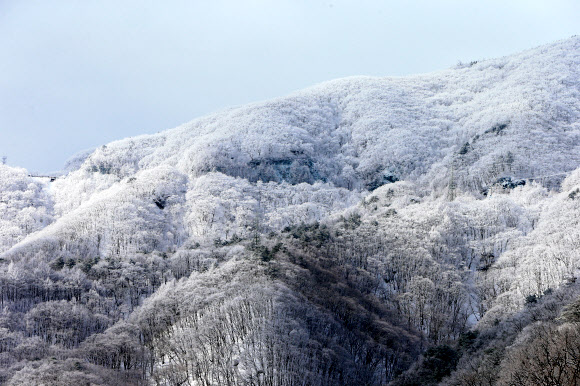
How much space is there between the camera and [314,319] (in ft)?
253

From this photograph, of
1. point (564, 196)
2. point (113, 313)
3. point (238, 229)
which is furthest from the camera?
point (238, 229)

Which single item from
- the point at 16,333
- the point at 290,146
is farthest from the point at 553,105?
the point at 16,333

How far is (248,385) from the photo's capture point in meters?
62.9

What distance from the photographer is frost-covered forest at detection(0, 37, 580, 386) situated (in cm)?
6631

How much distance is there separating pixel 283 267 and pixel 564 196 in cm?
6949

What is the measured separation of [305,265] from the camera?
99.7m

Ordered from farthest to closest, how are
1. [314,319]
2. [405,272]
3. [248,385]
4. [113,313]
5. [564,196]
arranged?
[564,196], [405,272], [113,313], [314,319], [248,385]

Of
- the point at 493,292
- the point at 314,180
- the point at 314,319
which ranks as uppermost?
the point at 314,180

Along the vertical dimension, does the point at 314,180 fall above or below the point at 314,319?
above

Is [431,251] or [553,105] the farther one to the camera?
[553,105]

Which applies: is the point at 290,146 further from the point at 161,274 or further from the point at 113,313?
the point at 113,313

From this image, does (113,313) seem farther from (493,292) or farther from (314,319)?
(493,292)

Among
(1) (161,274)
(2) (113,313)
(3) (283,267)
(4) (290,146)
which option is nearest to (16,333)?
(2) (113,313)

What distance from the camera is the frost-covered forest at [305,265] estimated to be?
6631cm
